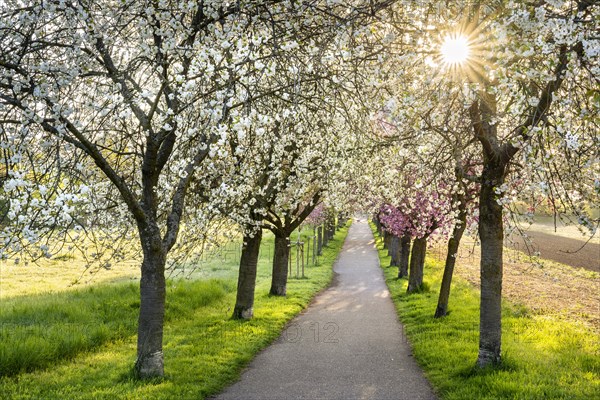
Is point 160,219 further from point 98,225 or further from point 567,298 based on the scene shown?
point 567,298

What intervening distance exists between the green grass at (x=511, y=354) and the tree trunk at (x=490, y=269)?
1.49 ft

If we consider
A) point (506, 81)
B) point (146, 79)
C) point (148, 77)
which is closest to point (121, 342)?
point (146, 79)

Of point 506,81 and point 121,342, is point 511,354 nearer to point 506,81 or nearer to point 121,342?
point 506,81

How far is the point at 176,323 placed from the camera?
15750 millimetres

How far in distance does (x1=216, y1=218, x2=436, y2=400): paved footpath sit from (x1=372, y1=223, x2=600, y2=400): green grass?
53cm

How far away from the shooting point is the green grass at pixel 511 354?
28.8 feet

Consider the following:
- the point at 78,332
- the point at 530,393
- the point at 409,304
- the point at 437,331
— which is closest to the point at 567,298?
the point at 409,304

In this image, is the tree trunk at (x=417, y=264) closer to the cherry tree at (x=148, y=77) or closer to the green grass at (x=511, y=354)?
the green grass at (x=511, y=354)

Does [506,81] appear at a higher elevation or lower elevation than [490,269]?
higher

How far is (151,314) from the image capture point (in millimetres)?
9844

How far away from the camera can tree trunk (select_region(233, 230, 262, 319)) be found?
16438 millimetres

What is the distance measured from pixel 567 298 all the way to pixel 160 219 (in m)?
17.4

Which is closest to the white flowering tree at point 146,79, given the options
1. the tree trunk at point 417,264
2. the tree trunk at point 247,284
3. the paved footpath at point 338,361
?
the paved footpath at point 338,361

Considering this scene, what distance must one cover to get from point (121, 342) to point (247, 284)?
180 inches
